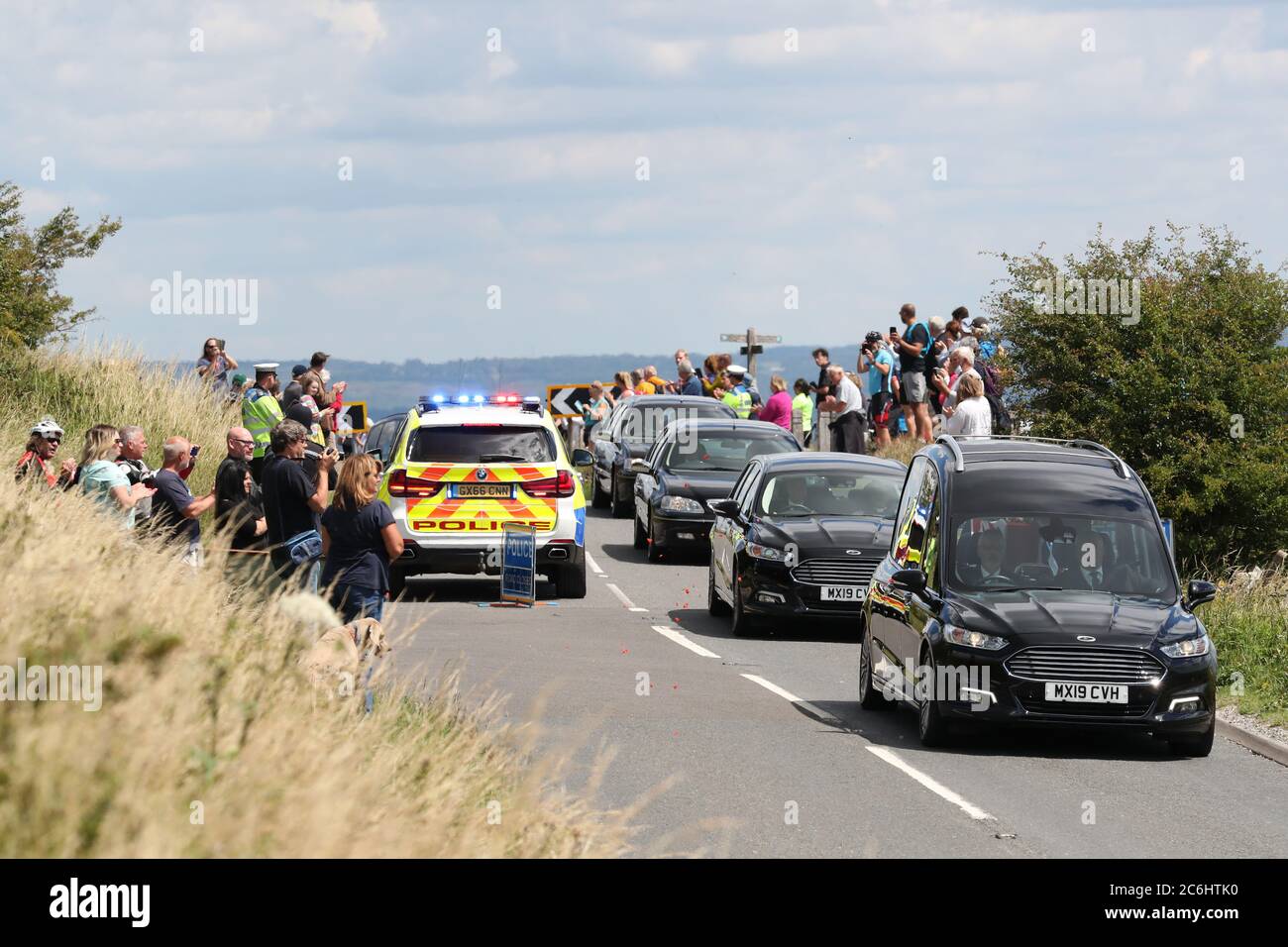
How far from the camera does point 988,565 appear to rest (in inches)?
530

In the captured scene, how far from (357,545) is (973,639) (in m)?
3.95

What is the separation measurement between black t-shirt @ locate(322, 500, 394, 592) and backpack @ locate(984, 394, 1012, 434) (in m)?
16.9

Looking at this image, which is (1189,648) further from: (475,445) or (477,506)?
(475,445)

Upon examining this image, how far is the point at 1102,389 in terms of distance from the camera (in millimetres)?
25172

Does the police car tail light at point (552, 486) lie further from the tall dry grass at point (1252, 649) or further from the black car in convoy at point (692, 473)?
the tall dry grass at point (1252, 649)

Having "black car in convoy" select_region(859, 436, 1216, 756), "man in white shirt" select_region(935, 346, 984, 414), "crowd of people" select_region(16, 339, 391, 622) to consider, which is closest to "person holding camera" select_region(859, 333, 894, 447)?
"man in white shirt" select_region(935, 346, 984, 414)

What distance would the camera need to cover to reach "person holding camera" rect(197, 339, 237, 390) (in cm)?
3045

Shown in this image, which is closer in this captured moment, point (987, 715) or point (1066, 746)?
point (987, 715)

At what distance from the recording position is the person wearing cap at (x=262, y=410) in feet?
69.2

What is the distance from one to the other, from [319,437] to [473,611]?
304cm

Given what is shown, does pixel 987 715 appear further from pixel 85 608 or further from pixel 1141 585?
pixel 85 608

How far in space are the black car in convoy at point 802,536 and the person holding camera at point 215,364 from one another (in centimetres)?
1185
